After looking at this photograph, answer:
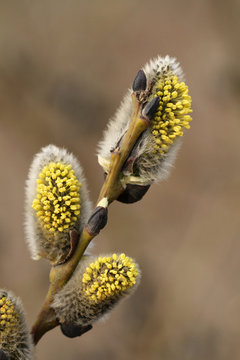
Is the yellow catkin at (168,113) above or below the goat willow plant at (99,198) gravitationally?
above

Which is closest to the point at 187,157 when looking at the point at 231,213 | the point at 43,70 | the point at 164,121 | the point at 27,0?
the point at 231,213

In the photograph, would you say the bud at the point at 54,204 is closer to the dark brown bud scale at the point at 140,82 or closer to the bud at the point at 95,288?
the bud at the point at 95,288

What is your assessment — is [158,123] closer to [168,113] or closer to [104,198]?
[168,113]

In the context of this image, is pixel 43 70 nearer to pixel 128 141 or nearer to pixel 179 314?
pixel 179 314

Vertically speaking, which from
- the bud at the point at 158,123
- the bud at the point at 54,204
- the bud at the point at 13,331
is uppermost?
the bud at the point at 158,123

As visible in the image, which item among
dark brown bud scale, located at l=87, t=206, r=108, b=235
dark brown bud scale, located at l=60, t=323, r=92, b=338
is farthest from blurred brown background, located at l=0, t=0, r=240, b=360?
dark brown bud scale, located at l=87, t=206, r=108, b=235

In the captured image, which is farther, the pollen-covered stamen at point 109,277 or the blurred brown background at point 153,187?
the blurred brown background at point 153,187

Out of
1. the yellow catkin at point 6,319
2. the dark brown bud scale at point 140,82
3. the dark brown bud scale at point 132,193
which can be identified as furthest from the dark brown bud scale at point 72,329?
the dark brown bud scale at point 140,82
